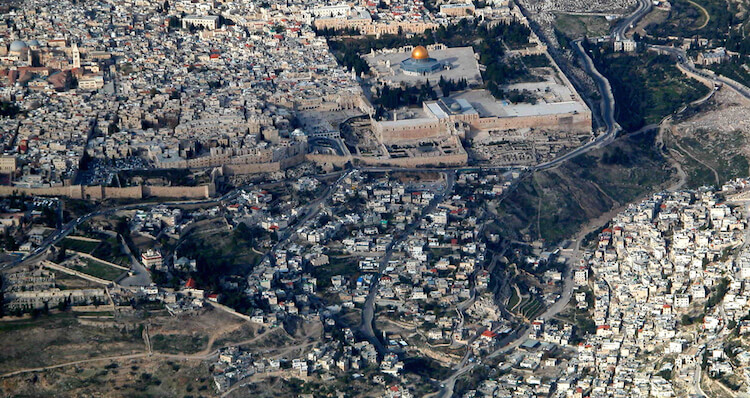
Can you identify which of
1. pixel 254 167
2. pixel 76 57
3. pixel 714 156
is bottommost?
pixel 714 156

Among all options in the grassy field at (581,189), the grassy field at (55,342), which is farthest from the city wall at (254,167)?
the grassy field at (55,342)

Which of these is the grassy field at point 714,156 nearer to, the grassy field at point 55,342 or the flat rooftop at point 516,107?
the flat rooftop at point 516,107

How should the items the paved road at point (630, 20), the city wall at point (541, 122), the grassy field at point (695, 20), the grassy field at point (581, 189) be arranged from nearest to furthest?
the grassy field at point (581, 189), the city wall at point (541, 122), the grassy field at point (695, 20), the paved road at point (630, 20)

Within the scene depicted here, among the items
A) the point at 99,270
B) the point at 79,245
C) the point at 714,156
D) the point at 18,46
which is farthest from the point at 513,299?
the point at 18,46

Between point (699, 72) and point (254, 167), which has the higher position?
point (254, 167)

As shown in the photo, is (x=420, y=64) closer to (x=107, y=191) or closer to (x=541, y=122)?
(x=541, y=122)

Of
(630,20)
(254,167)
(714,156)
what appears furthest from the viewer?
(630,20)
